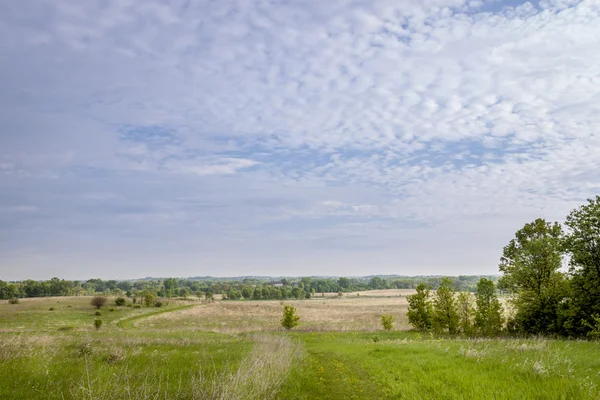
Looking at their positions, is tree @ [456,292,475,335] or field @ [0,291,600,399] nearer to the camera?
field @ [0,291,600,399]

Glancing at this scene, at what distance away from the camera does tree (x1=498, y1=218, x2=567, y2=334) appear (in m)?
33.2

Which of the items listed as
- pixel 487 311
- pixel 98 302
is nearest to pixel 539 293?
pixel 487 311

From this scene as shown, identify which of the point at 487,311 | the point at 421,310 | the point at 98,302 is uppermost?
the point at 487,311

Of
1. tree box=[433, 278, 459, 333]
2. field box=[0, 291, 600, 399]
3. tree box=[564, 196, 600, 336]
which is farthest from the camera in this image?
tree box=[433, 278, 459, 333]

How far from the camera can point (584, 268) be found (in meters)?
29.7

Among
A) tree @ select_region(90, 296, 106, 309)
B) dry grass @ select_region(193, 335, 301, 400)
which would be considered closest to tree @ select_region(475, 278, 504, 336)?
dry grass @ select_region(193, 335, 301, 400)

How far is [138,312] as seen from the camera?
86500 mm

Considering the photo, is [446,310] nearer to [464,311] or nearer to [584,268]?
[464,311]

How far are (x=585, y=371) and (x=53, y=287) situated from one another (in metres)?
210

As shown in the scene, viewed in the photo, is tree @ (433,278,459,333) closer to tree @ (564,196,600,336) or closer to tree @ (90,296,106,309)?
tree @ (564,196,600,336)

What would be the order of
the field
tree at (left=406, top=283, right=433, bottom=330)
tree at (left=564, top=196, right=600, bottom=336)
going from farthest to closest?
tree at (left=406, top=283, right=433, bottom=330) → tree at (left=564, top=196, right=600, bottom=336) → the field

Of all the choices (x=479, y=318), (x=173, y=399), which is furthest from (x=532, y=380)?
(x=479, y=318)

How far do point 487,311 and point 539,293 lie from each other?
573 cm

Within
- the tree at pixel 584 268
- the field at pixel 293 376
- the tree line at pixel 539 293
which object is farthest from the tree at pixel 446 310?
the field at pixel 293 376
